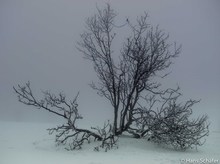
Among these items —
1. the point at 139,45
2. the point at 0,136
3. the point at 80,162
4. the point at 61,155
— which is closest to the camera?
the point at 80,162

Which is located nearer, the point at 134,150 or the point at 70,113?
the point at 134,150

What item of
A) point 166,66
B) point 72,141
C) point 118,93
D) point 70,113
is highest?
point 166,66

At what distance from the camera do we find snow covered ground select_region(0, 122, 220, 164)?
38.1 ft

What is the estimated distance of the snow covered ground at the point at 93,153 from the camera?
11617mm

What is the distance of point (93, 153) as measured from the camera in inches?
522

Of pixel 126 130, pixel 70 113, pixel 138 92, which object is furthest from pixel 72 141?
pixel 138 92

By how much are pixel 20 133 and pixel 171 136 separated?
7539 millimetres

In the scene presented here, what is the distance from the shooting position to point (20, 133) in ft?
60.9

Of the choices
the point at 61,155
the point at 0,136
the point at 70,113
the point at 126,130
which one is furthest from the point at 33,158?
the point at 0,136

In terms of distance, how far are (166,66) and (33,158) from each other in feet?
22.2

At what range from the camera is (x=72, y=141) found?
50.0 feet

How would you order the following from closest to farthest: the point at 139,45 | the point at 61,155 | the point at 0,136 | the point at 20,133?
the point at 61,155
the point at 139,45
the point at 0,136
the point at 20,133

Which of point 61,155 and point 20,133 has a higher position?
point 20,133

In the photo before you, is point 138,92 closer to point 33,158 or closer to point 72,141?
point 72,141
